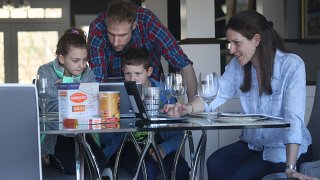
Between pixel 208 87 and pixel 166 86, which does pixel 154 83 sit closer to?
pixel 166 86

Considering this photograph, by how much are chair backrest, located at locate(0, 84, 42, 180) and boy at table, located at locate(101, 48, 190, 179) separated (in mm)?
892

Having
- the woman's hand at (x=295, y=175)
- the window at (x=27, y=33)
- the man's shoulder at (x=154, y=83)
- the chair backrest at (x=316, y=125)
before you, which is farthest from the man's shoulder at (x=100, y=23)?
the window at (x=27, y=33)

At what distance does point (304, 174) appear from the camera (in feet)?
8.79

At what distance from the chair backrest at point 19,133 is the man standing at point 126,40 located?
1.26 meters

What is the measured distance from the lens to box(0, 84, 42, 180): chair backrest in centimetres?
206

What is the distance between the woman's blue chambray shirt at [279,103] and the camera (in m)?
2.76

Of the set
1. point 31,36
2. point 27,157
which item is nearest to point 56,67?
point 27,157

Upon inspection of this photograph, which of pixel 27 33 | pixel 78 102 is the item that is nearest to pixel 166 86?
pixel 78 102

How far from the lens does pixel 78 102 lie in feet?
8.32

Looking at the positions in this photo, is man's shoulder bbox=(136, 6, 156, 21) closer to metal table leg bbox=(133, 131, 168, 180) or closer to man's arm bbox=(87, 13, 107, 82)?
man's arm bbox=(87, 13, 107, 82)

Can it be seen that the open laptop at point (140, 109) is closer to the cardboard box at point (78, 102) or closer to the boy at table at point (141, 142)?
the cardboard box at point (78, 102)

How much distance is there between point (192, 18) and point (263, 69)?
2.26 metres

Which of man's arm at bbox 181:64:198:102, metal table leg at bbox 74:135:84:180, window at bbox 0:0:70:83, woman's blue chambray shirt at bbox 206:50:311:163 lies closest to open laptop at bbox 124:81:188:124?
metal table leg at bbox 74:135:84:180

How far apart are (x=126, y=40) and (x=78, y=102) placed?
2.88ft
